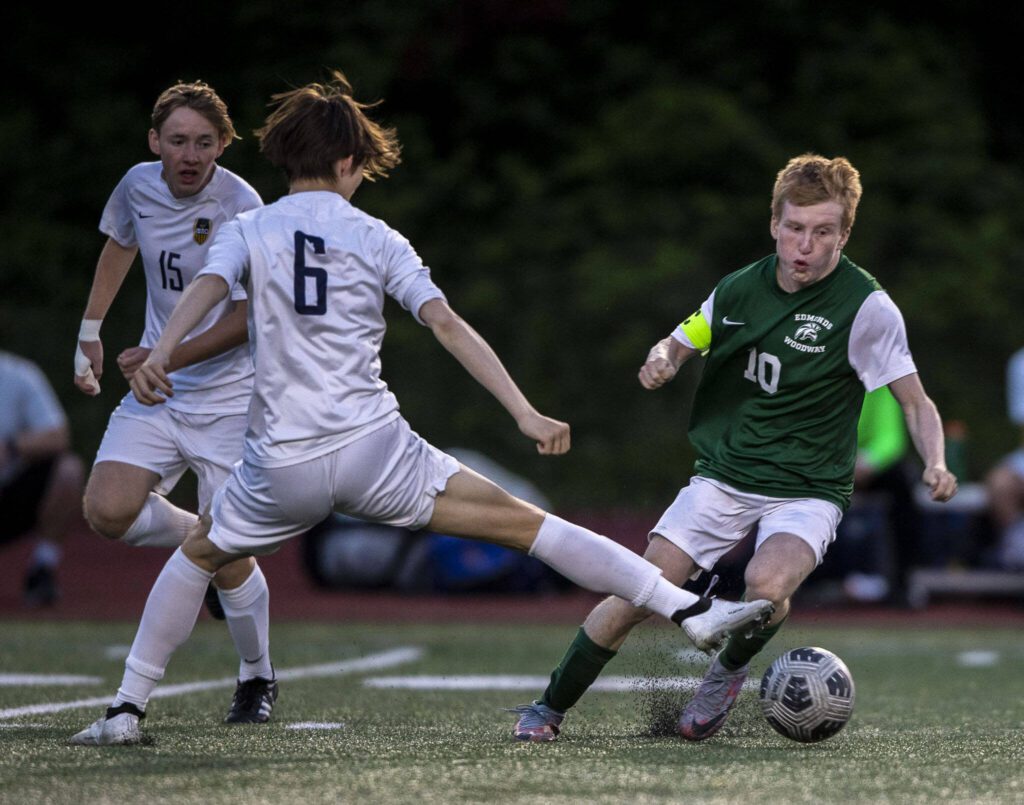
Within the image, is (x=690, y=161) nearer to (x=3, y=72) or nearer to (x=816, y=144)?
(x=816, y=144)

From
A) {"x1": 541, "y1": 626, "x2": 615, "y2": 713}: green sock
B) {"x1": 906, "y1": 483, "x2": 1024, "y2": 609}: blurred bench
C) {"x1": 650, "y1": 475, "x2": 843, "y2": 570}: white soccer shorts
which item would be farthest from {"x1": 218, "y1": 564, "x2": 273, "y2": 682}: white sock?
{"x1": 906, "y1": 483, "x2": 1024, "y2": 609}: blurred bench

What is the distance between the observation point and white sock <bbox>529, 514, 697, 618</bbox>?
4.45 metres

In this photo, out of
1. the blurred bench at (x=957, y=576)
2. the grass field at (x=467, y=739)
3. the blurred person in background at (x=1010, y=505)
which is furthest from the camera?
the blurred bench at (x=957, y=576)

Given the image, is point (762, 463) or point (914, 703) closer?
point (762, 463)

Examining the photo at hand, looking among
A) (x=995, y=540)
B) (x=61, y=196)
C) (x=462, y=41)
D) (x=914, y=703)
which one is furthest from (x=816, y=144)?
(x=914, y=703)

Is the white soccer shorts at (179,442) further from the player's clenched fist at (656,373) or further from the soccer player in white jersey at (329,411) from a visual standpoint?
the player's clenched fist at (656,373)

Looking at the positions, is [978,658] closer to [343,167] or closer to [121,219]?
[121,219]

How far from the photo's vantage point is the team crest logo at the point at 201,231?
5.34 meters

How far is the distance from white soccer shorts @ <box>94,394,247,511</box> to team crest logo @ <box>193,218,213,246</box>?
551 millimetres

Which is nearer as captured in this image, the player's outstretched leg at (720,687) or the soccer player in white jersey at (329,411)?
the soccer player in white jersey at (329,411)

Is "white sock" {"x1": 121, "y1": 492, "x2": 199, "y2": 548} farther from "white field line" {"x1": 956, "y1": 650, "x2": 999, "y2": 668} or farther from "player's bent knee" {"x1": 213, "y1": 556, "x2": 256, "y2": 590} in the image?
"white field line" {"x1": 956, "y1": 650, "x2": 999, "y2": 668}

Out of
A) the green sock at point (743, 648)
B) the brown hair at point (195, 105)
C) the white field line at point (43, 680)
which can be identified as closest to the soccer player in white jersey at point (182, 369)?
the brown hair at point (195, 105)

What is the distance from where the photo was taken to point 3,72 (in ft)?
58.6

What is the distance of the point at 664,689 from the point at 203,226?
202 centimetres
